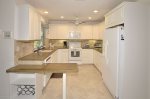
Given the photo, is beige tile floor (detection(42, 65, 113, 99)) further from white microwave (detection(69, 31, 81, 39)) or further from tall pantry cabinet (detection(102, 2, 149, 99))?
white microwave (detection(69, 31, 81, 39))

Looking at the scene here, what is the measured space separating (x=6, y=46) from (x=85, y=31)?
5.63 metres

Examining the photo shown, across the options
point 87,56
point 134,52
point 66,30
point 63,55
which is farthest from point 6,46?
point 87,56

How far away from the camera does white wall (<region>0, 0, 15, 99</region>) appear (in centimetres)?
341

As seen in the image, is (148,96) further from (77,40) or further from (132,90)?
(77,40)

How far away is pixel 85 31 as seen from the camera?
8.63m

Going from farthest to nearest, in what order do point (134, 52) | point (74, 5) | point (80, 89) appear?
1. point (74, 5)
2. point (80, 89)
3. point (134, 52)

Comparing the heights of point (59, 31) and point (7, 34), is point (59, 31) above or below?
above

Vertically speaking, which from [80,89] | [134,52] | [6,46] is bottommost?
[80,89]

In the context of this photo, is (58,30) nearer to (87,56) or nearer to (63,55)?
(63,55)

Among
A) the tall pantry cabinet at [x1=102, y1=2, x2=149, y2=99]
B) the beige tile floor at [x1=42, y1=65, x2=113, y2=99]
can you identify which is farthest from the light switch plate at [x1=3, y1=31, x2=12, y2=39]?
the tall pantry cabinet at [x1=102, y1=2, x2=149, y2=99]

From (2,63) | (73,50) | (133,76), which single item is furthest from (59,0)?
(73,50)

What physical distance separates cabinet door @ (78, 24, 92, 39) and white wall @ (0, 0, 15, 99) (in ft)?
17.9

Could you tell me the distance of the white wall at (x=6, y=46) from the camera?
3.41 metres

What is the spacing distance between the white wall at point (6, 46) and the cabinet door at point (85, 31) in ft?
17.9
